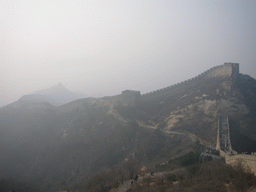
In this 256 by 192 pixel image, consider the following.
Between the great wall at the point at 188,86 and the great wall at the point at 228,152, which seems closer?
the great wall at the point at 228,152

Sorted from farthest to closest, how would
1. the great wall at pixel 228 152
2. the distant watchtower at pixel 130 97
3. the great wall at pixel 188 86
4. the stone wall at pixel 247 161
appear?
the distant watchtower at pixel 130 97 → the great wall at pixel 188 86 → the great wall at pixel 228 152 → the stone wall at pixel 247 161

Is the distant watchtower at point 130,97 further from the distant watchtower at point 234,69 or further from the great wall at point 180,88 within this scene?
the distant watchtower at point 234,69

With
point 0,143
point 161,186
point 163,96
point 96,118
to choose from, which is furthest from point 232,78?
point 0,143

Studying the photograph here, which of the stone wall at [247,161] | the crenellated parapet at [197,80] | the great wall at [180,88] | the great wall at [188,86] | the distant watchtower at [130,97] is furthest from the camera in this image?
the distant watchtower at [130,97]

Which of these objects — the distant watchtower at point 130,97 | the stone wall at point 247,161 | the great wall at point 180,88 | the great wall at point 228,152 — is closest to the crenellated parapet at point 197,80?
the great wall at point 180,88

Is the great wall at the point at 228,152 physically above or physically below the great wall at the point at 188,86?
below

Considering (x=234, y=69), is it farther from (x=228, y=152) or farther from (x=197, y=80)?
(x=228, y=152)

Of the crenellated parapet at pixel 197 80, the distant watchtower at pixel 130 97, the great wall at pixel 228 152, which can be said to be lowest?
the great wall at pixel 228 152

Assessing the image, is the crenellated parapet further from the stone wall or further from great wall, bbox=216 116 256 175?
the stone wall
